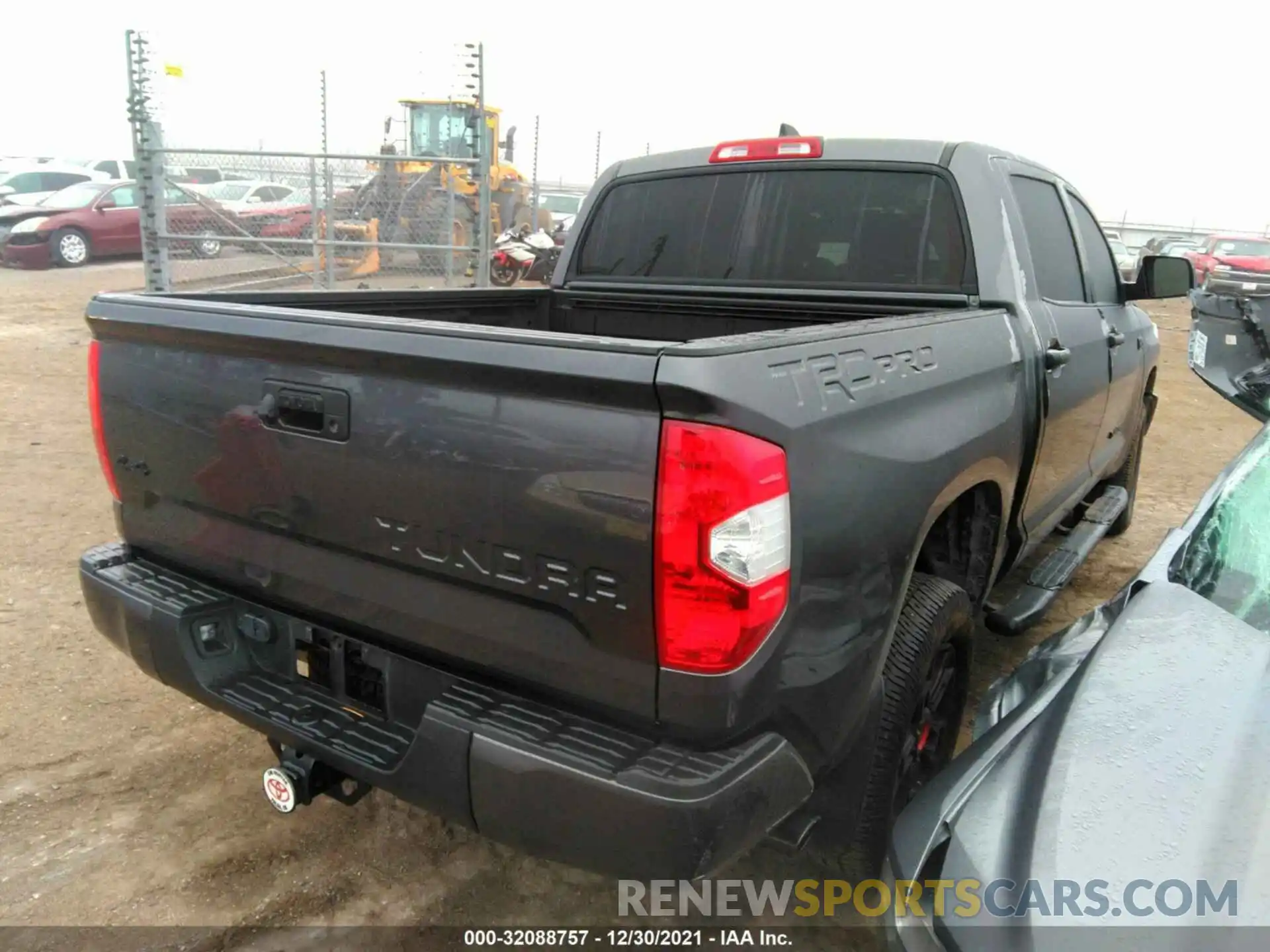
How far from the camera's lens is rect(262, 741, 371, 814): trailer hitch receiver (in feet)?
7.32

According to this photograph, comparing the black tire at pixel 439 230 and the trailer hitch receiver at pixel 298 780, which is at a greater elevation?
the black tire at pixel 439 230

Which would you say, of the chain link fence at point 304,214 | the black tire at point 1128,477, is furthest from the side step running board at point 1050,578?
the chain link fence at point 304,214

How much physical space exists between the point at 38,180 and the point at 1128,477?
69.8 ft

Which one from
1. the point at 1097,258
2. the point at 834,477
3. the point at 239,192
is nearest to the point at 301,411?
the point at 834,477

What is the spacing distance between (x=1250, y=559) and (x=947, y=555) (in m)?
0.87

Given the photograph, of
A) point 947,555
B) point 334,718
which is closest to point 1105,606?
point 947,555

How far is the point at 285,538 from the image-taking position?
2.26 m

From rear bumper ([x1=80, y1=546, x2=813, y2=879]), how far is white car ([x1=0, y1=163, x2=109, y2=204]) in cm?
1961

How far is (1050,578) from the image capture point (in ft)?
11.6

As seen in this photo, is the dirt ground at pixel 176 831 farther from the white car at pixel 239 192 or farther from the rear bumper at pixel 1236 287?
the white car at pixel 239 192

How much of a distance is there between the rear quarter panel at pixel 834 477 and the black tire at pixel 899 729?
0.20 metres

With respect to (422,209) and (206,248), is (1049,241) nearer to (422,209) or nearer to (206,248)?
(422,209)

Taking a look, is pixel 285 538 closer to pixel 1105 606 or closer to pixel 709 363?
pixel 709 363

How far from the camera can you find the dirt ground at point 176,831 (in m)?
2.46
